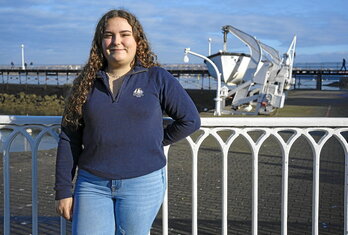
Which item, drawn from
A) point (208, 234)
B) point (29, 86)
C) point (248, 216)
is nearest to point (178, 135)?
point (208, 234)

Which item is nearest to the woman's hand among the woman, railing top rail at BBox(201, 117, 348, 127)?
the woman

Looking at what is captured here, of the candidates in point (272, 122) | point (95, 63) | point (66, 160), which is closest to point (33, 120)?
point (66, 160)

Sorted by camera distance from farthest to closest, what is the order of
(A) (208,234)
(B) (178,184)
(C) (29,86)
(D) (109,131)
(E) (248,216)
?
(C) (29,86), (B) (178,184), (E) (248,216), (A) (208,234), (D) (109,131)

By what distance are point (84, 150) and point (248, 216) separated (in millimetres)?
3694

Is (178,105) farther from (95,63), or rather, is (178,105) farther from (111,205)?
(111,205)

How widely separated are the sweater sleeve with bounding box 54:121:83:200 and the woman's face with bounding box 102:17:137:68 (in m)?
0.49

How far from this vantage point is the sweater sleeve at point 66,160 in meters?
2.45

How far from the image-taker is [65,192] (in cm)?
244

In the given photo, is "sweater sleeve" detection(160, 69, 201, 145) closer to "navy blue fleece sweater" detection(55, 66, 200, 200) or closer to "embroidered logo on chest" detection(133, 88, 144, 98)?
"navy blue fleece sweater" detection(55, 66, 200, 200)

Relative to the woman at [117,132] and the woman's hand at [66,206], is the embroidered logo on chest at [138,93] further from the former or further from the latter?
the woman's hand at [66,206]

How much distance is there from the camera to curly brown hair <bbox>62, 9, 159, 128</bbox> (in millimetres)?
2391

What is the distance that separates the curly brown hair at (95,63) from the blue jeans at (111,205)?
0.37 metres

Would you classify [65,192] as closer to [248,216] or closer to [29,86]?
[248,216]

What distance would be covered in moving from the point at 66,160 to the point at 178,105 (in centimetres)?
77
